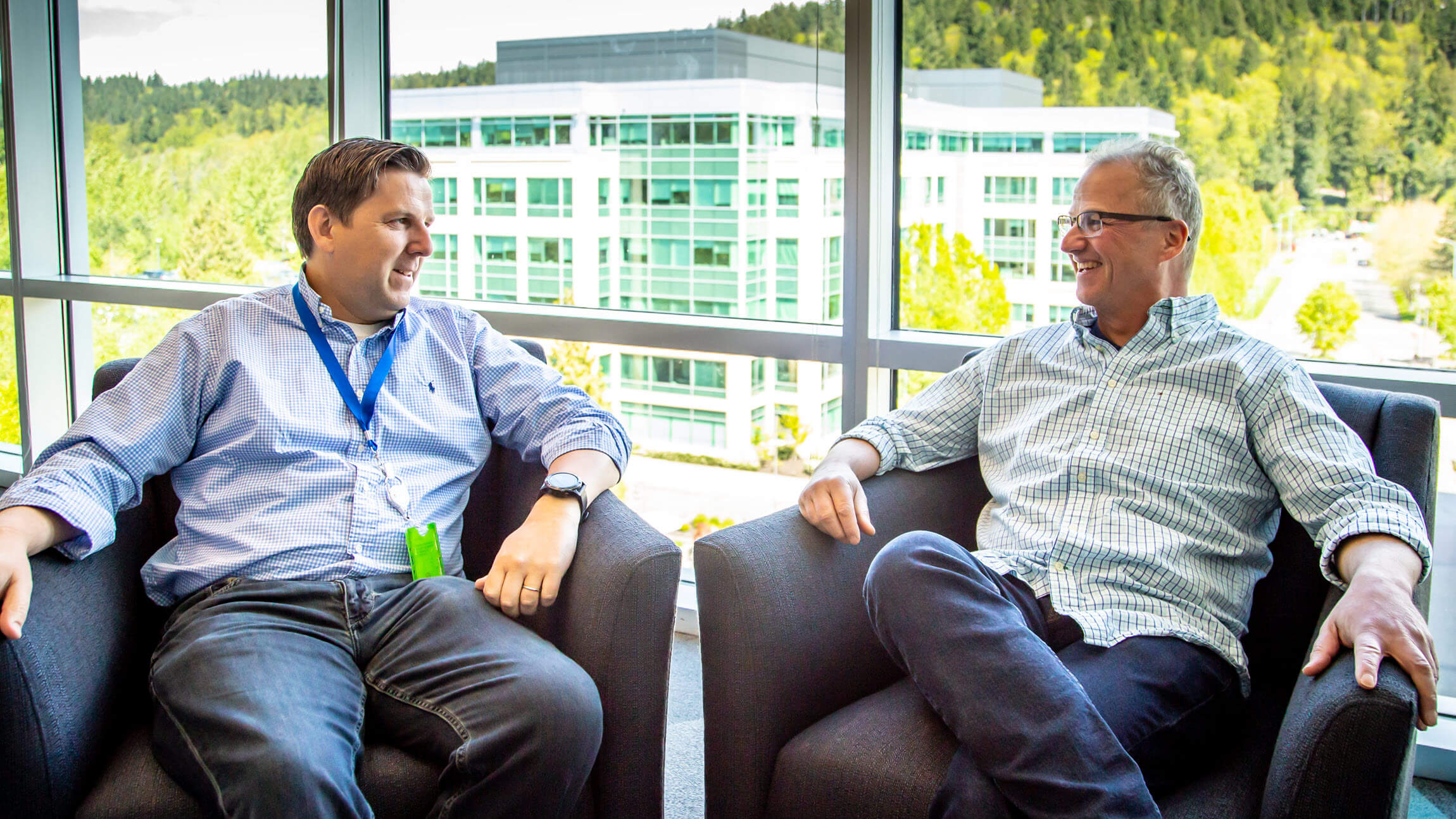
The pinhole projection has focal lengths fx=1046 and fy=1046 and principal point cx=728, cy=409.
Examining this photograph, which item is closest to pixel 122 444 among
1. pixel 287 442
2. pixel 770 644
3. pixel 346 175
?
pixel 287 442

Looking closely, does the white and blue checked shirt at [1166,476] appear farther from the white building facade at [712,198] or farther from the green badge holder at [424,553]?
the green badge holder at [424,553]

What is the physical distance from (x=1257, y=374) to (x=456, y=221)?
2.44 metres

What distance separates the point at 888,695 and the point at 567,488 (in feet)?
2.07

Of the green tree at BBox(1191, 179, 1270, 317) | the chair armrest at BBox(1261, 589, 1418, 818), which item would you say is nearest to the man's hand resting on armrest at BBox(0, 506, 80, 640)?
the chair armrest at BBox(1261, 589, 1418, 818)

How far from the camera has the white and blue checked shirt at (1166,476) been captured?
→ 162 centimetres

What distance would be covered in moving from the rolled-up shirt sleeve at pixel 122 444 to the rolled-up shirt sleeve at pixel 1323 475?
183 cm

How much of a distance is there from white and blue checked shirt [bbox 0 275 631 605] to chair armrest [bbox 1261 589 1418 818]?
1.19 m

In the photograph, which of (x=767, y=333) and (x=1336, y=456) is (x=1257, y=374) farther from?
(x=767, y=333)

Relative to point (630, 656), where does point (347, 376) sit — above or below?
above

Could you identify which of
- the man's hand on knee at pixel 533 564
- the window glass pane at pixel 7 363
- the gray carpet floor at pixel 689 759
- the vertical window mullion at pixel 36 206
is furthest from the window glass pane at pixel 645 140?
the window glass pane at pixel 7 363

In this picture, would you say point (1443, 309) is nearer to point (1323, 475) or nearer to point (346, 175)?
point (1323, 475)

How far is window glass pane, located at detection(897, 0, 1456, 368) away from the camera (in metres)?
2.13

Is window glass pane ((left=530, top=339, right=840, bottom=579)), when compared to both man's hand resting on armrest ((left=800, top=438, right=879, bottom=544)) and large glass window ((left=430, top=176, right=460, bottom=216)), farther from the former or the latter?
man's hand resting on armrest ((left=800, top=438, right=879, bottom=544))

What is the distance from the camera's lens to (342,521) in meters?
1.83
